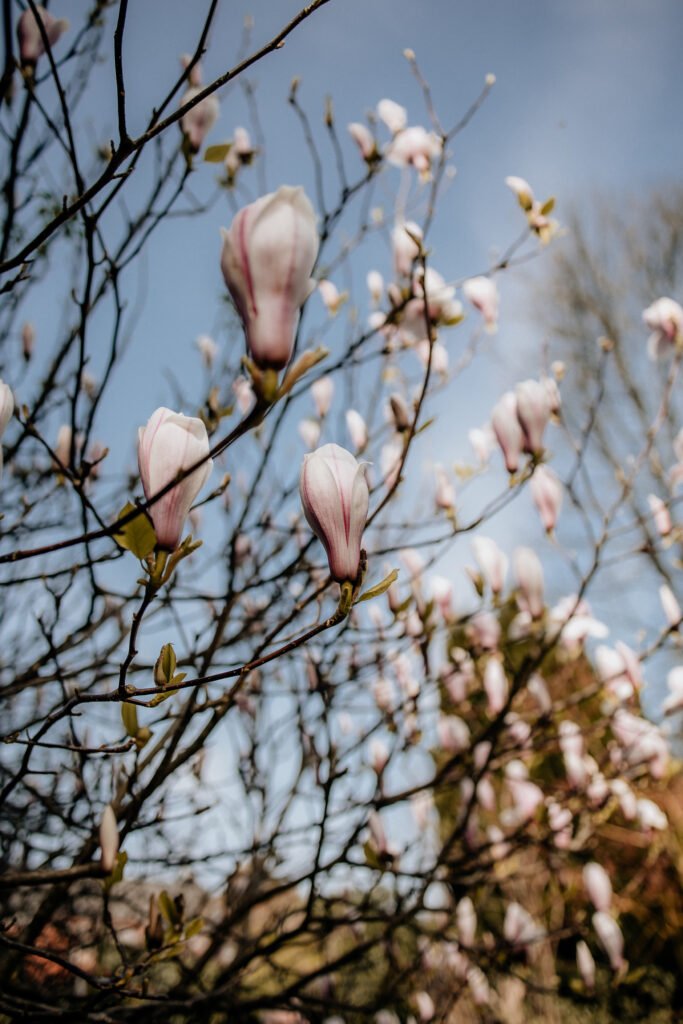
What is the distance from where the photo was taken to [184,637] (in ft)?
5.82

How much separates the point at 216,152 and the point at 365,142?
2.44 ft

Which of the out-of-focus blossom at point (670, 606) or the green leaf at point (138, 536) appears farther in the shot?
the out-of-focus blossom at point (670, 606)

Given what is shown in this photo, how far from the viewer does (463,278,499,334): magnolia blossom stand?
196cm

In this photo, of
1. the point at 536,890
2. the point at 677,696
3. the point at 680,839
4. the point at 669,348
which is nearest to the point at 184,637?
the point at 677,696

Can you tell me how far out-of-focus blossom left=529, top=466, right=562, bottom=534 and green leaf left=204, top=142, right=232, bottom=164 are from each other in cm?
94

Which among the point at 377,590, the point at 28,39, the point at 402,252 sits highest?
the point at 28,39

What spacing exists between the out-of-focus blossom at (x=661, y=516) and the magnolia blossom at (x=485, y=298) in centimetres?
61

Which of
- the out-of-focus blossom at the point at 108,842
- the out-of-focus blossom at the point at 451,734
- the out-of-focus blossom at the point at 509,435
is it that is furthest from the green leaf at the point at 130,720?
the out-of-focus blossom at the point at 451,734

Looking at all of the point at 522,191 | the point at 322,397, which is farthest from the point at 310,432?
the point at 522,191

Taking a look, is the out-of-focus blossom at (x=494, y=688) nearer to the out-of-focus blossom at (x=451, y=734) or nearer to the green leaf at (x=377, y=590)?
the out-of-focus blossom at (x=451, y=734)

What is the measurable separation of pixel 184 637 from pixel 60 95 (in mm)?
1167

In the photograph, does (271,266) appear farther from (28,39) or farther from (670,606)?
(670,606)

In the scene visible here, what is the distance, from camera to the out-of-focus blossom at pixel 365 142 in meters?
1.85

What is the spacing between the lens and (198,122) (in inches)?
56.0
